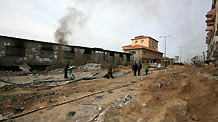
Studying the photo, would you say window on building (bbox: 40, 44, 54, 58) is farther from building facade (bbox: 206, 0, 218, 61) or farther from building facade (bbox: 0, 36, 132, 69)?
building facade (bbox: 206, 0, 218, 61)

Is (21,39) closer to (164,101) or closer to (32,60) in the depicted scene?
(32,60)

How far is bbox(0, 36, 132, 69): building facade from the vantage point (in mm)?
10327

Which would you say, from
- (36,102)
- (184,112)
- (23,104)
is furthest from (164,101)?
(23,104)

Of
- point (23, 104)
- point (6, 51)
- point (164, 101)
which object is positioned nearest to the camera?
A: point (23, 104)

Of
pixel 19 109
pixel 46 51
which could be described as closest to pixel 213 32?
pixel 19 109

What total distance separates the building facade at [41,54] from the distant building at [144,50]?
15367 mm

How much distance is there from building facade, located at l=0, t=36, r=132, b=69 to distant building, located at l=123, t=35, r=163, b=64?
15367 millimetres

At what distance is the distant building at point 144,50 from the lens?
3136 centimetres

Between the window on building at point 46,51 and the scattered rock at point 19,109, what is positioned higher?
the window on building at point 46,51

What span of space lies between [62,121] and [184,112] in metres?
3.29

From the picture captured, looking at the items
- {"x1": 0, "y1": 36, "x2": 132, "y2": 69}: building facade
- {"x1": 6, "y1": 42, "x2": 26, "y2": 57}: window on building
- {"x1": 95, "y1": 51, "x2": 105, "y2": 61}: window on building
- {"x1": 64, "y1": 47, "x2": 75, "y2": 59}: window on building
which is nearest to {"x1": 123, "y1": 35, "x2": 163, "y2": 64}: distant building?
{"x1": 95, "y1": 51, "x2": 105, "y2": 61}: window on building

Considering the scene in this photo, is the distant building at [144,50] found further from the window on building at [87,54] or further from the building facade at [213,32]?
the window on building at [87,54]

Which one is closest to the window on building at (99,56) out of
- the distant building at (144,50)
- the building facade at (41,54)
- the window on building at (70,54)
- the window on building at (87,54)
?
the building facade at (41,54)

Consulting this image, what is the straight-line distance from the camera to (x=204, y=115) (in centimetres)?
287
